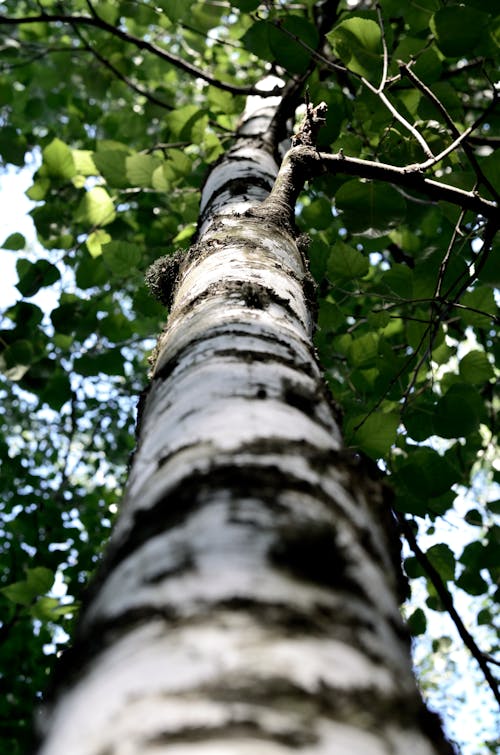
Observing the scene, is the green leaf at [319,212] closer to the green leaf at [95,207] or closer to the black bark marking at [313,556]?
the green leaf at [95,207]

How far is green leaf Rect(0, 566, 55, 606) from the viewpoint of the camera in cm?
231

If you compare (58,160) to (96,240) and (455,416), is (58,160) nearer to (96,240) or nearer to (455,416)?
(96,240)

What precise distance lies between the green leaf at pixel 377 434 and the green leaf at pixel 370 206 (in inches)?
21.2

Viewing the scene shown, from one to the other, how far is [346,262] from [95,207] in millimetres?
1267

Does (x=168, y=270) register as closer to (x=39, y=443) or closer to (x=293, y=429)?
(x=293, y=429)

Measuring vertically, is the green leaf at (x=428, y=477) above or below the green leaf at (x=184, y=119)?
below

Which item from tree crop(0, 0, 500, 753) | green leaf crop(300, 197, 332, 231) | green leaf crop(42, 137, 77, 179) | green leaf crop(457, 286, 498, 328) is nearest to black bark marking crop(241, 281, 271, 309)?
tree crop(0, 0, 500, 753)

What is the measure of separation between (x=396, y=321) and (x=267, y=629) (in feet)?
9.71

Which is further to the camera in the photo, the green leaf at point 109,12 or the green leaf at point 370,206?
the green leaf at point 109,12

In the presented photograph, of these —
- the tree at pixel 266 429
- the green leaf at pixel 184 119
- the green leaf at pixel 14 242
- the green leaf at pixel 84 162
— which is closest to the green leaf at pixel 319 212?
the tree at pixel 266 429

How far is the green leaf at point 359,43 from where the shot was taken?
159 cm

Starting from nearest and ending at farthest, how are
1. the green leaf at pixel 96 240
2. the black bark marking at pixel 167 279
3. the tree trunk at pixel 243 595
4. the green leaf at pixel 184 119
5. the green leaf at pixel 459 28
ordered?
the tree trunk at pixel 243 595 → the green leaf at pixel 459 28 → the black bark marking at pixel 167 279 → the green leaf at pixel 184 119 → the green leaf at pixel 96 240

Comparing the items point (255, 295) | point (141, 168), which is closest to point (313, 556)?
point (255, 295)

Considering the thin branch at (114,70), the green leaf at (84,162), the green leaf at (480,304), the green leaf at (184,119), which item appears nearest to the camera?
the green leaf at (480,304)
